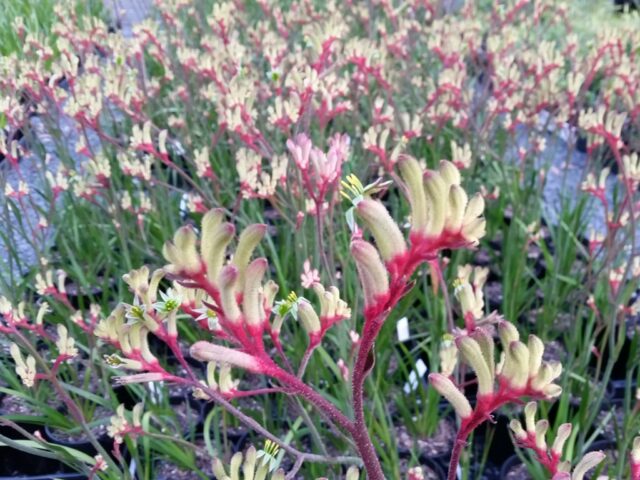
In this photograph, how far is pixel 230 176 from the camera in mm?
2566

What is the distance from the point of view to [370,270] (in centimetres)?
48

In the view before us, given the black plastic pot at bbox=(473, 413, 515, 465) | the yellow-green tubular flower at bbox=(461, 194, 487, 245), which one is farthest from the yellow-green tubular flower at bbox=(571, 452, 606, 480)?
the black plastic pot at bbox=(473, 413, 515, 465)

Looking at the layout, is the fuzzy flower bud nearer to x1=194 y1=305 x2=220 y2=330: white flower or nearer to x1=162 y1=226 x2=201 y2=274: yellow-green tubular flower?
x1=194 y1=305 x2=220 y2=330: white flower

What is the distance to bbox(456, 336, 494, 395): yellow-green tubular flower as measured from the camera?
0.53m

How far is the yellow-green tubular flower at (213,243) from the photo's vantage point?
50cm

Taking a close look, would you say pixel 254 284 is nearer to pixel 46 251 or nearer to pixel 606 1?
pixel 46 251

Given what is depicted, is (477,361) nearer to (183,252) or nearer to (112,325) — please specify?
(183,252)

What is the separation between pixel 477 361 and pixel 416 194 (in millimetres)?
149

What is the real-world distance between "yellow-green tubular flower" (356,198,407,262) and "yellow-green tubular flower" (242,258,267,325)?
0.09 meters

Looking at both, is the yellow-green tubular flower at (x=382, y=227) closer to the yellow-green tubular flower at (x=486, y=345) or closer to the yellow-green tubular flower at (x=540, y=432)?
the yellow-green tubular flower at (x=486, y=345)

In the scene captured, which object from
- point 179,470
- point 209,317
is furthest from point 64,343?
point 179,470

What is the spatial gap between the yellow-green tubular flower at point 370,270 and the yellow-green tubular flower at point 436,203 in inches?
1.7

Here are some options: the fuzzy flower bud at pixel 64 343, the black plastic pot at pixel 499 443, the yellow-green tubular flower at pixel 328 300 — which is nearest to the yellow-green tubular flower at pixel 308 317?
the yellow-green tubular flower at pixel 328 300

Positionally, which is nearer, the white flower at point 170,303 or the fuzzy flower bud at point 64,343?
the white flower at point 170,303
